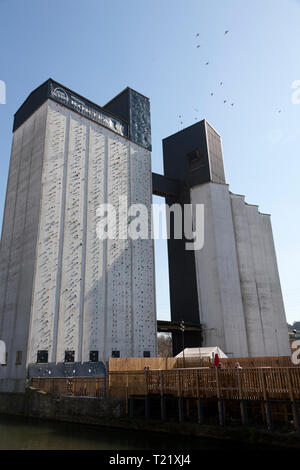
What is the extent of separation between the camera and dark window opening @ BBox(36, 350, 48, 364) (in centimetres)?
3306

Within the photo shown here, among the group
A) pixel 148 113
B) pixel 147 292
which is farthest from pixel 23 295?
pixel 148 113

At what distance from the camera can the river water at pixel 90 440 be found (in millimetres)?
15570

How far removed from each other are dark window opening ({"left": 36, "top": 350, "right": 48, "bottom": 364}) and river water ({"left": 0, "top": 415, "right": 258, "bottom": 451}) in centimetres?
1095

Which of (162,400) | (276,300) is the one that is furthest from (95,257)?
(276,300)

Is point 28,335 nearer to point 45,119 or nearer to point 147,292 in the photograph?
point 147,292

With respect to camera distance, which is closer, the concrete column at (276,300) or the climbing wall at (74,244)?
the climbing wall at (74,244)

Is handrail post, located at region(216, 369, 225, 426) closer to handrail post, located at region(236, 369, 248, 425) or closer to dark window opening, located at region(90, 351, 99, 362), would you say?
handrail post, located at region(236, 369, 248, 425)

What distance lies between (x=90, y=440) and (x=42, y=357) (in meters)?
17.8

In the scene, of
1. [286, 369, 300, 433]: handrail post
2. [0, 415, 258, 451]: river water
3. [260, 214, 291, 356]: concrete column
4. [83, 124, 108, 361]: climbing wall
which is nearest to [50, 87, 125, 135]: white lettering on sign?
[83, 124, 108, 361]: climbing wall

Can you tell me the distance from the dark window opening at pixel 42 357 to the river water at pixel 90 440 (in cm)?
1095

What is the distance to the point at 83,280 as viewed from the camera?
38750 millimetres

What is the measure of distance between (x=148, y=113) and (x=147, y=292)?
29033mm

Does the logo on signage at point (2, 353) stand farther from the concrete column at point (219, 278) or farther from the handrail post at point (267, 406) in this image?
the concrete column at point (219, 278)

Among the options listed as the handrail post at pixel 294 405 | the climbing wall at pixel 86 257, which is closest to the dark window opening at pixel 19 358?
the climbing wall at pixel 86 257
